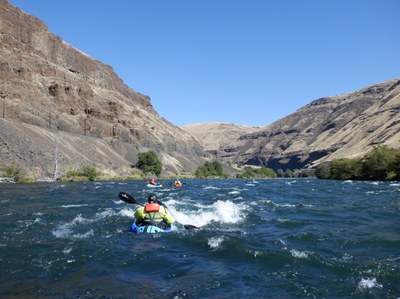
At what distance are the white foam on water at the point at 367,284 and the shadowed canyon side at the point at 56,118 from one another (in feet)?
235

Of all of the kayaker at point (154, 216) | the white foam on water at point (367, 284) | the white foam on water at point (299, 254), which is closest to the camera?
the white foam on water at point (367, 284)

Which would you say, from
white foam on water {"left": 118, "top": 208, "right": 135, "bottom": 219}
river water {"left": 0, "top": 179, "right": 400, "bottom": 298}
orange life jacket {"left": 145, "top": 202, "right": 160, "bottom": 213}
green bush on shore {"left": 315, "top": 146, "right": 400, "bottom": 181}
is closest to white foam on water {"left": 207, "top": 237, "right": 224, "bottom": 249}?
river water {"left": 0, "top": 179, "right": 400, "bottom": 298}

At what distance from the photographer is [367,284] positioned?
944cm

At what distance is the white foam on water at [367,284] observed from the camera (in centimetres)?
923

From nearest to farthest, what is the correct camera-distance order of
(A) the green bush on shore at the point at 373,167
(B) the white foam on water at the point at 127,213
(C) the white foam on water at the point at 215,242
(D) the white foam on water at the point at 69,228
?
(C) the white foam on water at the point at 215,242 → (D) the white foam on water at the point at 69,228 → (B) the white foam on water at the point at 127,213 → (A) the green bush on shore at the point at 373,167

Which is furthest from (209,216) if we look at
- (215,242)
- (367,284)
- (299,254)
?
(367,284)

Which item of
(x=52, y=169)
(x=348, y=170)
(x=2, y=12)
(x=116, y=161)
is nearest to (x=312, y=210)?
(x=52, y=169)

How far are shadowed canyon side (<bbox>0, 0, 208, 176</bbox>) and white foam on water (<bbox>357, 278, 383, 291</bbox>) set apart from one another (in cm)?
7168

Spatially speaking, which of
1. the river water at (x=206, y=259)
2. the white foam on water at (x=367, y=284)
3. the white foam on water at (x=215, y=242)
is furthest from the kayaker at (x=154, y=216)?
the white foam on water at (x=367, y=284)

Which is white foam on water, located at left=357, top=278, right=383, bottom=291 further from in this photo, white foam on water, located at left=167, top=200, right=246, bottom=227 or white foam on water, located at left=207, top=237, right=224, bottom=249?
white foam on water, located at left=167, top=200, right=246, bottom=227

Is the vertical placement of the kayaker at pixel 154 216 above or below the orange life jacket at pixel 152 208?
below

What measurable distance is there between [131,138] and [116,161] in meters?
30.9

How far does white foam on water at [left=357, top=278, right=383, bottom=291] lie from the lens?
923 cm

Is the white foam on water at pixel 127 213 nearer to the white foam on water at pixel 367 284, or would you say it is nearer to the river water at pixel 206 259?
the river water at pixel 206 259
